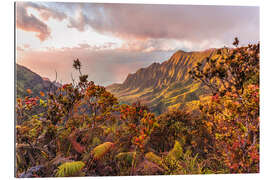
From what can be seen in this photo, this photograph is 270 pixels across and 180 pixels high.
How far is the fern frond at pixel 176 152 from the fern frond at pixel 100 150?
2.92 feet

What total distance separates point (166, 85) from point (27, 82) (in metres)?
2.03

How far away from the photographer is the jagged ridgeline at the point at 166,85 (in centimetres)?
327

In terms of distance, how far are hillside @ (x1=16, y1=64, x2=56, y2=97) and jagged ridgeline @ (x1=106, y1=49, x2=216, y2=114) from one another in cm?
96

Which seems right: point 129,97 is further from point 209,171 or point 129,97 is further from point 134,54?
point 209,171

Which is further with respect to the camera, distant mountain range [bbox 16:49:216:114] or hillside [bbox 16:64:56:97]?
distant mountain range [bbox 16:49:216:114]

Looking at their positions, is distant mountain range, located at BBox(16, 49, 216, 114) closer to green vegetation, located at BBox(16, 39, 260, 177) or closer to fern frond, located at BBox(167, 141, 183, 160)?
green vegetation, located at BBox(16, 39, 260, 177)

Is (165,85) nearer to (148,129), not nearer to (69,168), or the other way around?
(148,129)

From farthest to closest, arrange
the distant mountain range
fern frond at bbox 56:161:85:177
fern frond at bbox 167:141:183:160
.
Result: 1. the distant mountain range
2. fern frond at bbox 167:141:183:160
3. fern frond at bbox 56:161:85:177

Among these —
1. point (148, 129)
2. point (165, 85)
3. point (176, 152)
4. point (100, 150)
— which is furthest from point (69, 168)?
point (165, 85)

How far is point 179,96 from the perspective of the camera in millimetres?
3373

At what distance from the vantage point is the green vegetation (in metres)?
3.01

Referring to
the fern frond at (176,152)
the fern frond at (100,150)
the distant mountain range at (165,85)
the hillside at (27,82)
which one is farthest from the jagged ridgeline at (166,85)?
the hillside at (27,82)

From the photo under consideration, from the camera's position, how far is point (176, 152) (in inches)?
125

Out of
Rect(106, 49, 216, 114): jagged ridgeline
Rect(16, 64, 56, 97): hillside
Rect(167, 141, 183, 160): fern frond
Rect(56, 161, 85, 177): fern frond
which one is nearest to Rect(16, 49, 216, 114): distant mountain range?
Rect(106, 49, 216, 114): jagged ridgeline
